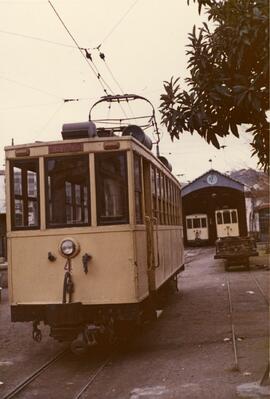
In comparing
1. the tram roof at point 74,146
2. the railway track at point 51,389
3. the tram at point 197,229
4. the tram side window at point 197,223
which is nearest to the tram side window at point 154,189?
the tram roof at point 74,146

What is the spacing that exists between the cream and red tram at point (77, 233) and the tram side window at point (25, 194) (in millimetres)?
14

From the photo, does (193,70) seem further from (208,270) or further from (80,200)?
(208,270)

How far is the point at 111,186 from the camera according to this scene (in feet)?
27.9

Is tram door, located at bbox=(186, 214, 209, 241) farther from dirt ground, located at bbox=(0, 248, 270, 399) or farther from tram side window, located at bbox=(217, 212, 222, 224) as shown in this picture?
dirt ground, located at bbox=(0, 248, 270, 399)

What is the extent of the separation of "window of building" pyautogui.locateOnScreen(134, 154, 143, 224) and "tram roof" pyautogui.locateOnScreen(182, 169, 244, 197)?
3704cm

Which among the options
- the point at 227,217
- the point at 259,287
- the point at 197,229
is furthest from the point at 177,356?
the point at 197,229

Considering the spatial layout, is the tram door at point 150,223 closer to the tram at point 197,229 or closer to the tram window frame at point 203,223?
the tram at point 197,229

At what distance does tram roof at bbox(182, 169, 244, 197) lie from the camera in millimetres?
45531

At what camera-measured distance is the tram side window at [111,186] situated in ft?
27.6

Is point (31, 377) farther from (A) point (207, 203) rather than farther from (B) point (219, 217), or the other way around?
(A) point (207, 203)

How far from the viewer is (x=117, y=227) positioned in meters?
8.31

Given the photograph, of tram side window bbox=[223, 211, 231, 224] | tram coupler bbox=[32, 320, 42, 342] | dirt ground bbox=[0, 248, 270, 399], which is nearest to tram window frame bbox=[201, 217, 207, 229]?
tram side window bbox=[223, 211, 231, 224]

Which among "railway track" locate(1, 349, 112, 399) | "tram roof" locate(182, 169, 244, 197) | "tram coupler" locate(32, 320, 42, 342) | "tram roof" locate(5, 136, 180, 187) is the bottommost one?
"railway track" locate(1, 349, 112, 399)

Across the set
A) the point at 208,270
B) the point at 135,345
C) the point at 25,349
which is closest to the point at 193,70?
the point at 135,345
